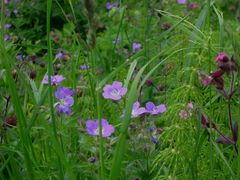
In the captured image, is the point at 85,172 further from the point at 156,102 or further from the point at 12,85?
the point at 156,102

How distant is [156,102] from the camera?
2.22 meters

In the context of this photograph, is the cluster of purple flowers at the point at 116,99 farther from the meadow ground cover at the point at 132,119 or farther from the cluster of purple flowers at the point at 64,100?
the cluster of purple flowers at the point at 64,100

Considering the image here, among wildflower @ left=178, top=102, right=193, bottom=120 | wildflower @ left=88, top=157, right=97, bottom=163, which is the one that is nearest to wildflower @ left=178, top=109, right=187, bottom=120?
wildflower @ left=178, top=102, right=193, bottom=120

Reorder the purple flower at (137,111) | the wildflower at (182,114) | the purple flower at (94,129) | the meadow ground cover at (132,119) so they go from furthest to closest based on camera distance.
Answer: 1. the purple flower at (137,111)
2. the purple flower at (94,129)
3. the wildflower at (182,114)
4. the meadow ground cover at (132,119)

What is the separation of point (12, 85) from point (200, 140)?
44 cm

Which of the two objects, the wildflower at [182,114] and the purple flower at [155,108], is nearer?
the wildflower at [182,114]

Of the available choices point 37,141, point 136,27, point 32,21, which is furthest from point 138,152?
point 32,21

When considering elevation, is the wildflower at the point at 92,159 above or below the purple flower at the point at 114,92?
below

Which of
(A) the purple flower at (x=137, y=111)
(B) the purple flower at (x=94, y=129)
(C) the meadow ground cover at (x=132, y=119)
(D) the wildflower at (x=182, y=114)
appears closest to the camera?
(C) the meadow ground cover at (x=132, y=119)

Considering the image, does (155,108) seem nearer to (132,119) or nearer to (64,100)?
(132,119)

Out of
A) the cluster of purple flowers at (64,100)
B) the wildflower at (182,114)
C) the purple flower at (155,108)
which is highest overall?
the wildflower at (182,114)

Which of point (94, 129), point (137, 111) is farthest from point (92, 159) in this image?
point (137, 111)

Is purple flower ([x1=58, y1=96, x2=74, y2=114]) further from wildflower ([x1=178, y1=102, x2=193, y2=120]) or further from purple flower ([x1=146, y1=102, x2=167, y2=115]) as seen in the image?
wildflower ([x1=178, y1=102, x2=193, y2=120])

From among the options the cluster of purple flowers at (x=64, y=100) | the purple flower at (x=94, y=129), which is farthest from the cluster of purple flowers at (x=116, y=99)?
the cluster of purple flowers at (x=64, y=100)
